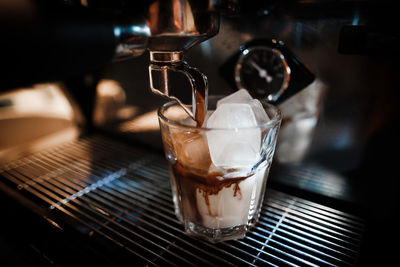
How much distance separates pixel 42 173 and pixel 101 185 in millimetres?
136

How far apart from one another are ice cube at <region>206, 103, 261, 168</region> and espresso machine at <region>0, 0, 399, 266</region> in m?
0.05

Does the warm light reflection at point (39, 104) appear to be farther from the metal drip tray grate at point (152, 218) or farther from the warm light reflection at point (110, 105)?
the metal drip tray grate at point (152, 218)

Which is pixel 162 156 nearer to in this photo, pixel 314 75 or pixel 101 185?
pixel 101 185

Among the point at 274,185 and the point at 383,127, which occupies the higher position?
the point at 383,127

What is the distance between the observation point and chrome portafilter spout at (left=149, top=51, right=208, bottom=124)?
1.16ft

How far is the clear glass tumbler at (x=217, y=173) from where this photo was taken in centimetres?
37

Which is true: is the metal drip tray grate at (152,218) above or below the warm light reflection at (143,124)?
below

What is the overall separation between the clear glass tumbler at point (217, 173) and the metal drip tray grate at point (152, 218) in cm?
2

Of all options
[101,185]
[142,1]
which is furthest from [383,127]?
[101,185]

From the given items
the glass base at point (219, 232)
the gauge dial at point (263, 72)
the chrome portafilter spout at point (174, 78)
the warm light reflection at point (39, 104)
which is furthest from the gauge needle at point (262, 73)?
the warm light reflection at point (39, 104)

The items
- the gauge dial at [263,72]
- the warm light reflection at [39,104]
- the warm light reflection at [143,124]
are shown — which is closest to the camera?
the gauge dial at [263,72]

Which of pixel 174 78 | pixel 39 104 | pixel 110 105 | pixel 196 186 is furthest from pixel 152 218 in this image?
pixel 39 104

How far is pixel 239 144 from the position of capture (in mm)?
363

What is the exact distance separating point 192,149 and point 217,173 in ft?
0.15
